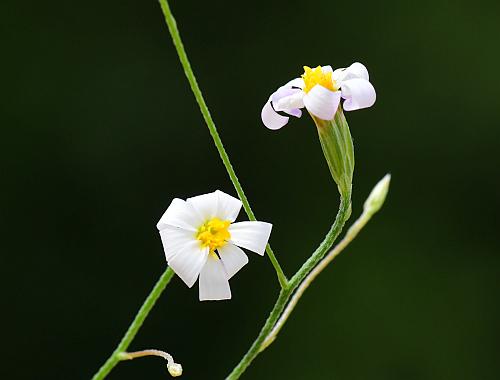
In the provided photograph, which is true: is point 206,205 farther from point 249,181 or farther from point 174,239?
point 249,181

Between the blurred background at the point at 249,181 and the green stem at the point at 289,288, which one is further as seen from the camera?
the blurred background at the point at 249,181

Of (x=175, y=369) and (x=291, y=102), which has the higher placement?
(x=291, y=102)

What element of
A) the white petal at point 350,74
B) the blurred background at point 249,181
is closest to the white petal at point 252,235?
the white petal at point 350,74

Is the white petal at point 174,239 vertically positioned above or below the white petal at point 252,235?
above

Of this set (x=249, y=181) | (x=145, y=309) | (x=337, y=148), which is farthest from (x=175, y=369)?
(x=249, y=181)

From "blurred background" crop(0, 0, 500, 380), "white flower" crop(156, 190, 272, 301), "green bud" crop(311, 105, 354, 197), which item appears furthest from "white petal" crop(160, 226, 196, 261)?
"blurred background" crop(0, 0, 500, 380)

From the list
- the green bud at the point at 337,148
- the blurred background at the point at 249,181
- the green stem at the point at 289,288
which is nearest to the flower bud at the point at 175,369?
the green stem at the point at 289,288

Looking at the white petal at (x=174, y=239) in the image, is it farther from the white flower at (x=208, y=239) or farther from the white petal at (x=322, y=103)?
the white petal at (x=322, y=103)
